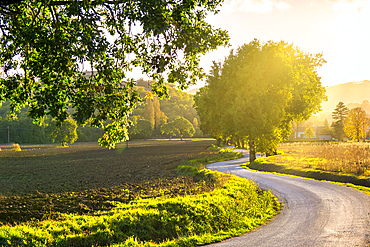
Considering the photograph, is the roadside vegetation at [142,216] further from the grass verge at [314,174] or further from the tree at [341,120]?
the tree at [341,120]

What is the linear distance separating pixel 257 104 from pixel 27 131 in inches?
4499

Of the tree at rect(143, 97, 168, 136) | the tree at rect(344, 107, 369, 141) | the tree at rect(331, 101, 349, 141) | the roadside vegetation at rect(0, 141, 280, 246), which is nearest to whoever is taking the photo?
the roadside vegetation at rect(0, 141, 280, 246)

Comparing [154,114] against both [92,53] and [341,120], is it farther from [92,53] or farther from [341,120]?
[92,53]

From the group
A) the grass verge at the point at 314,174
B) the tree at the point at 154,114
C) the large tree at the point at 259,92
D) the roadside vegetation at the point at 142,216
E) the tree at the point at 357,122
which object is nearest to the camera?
the roadside vegetation at the point at 142,216

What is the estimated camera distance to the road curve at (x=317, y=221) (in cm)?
912

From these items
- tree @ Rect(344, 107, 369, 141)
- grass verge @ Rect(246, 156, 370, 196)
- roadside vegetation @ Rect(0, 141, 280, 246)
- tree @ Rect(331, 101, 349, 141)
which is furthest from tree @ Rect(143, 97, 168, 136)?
roadside vegetation @ Rect(0, 141, 280, 246)

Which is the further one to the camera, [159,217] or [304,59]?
[304,59]

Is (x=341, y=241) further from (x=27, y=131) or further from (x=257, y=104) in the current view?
(x=27, y=131)

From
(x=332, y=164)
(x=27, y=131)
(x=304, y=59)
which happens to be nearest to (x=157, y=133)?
(x=27, y=131)

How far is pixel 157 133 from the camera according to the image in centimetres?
14762

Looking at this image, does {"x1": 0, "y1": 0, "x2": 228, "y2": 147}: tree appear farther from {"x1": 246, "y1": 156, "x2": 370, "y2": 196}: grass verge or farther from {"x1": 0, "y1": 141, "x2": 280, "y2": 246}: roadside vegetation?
{"x1": 246, "y1": 156, "x2": 370, "y2": 196}: grass verge

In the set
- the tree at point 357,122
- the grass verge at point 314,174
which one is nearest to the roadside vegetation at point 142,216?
the grass verge at point 314,174

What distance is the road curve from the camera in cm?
912

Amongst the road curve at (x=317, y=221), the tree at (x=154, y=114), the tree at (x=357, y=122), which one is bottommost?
the road curve at (x=317, y=221)
